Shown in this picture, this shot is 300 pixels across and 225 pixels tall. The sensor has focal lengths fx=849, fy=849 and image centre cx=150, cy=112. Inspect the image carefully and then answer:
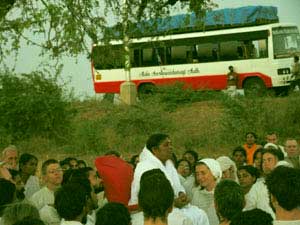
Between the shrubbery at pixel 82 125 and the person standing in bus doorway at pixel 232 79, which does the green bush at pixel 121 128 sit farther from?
the person standing in bus doorway at pixel 232 79

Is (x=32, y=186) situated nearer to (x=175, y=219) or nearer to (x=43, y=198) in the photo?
(x=43, y=198)

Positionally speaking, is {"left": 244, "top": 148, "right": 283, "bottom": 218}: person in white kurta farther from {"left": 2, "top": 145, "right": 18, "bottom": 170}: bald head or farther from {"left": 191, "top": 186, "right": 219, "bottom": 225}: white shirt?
A: {"left": 2, "top": 145, "right": 18, "bottom": 170}: bald head

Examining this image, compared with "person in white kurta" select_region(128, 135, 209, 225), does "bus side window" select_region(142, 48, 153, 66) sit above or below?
above

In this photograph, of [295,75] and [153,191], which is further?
[295,75]

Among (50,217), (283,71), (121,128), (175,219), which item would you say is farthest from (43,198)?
(283,71)

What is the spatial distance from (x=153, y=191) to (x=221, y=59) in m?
25.6

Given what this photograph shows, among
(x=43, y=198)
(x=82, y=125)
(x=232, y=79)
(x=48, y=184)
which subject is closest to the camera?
(x=43, y=198)

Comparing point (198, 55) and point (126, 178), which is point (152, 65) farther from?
point (126, 178)

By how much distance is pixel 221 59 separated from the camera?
3089 centimetres

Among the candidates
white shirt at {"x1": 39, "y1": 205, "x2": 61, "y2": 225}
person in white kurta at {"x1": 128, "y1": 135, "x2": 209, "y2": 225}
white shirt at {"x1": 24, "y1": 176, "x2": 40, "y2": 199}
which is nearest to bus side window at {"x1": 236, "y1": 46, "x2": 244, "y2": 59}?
white shirt at {"x1": 24, "y1": 176, "x2": 40, "y2": 199}

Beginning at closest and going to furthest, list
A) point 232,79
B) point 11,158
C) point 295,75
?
point 11,158, point 295,75, point 232,79

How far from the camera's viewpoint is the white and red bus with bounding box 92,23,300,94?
29.4m

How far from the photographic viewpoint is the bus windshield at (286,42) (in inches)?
1166

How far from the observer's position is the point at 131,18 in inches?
474
